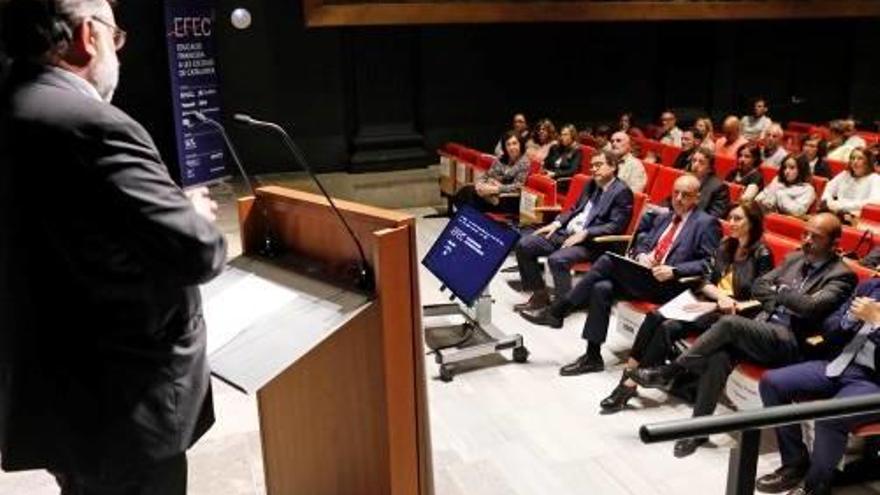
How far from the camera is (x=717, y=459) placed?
3.30 meters

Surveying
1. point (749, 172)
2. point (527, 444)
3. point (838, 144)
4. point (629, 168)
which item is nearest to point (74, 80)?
point (527, 444)

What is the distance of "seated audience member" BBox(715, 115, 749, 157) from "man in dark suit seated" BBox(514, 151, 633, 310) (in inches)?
107

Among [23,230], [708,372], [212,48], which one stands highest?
[212,48]

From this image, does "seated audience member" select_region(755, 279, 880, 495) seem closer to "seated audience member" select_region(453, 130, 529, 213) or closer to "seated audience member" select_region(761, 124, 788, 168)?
"seated audience member" select_region(453, 130, 529, 213)

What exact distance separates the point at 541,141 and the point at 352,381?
20.5 ft

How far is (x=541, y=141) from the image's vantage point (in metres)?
7.94

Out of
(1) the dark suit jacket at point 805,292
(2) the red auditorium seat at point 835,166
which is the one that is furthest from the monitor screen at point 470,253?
(2) the red auditorium seat at point 835,166

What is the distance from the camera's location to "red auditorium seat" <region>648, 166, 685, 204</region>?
5.94m

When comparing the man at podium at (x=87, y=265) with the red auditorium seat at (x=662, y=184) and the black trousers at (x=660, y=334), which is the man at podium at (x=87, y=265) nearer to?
the black trousers at (x=660, y=334)

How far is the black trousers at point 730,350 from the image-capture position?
131 inches

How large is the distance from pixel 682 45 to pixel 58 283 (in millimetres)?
9817

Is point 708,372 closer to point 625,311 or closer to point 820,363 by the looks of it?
point 820,363

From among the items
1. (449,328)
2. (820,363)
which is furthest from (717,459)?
(449,328)

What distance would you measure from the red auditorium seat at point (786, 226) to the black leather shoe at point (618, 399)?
1562mm
